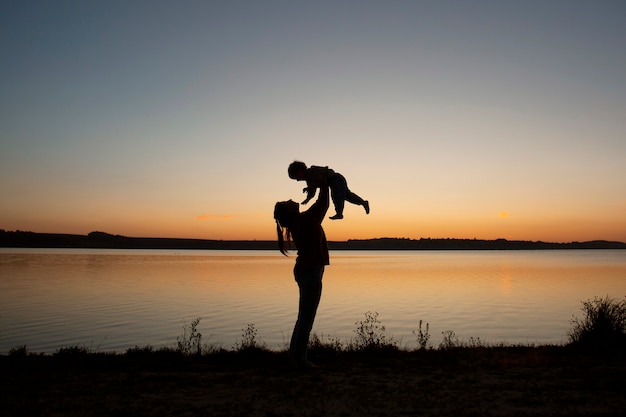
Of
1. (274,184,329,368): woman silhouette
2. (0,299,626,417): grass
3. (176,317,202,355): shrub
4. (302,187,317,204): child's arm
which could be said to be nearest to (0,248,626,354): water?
(176,317,202,355): shrub

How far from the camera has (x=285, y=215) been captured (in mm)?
7277

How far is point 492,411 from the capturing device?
5250 mm

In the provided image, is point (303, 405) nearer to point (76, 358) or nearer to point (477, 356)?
point (477, 356)

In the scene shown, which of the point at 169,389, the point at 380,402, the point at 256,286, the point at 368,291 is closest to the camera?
the point at 380,402

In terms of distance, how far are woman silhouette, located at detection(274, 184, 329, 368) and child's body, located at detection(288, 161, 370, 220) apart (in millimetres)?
131

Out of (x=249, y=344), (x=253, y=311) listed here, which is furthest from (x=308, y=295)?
(x=253, y=311)

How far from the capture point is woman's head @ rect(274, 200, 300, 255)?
7277 millimetres

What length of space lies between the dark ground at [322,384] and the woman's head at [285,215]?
1916 millimetres

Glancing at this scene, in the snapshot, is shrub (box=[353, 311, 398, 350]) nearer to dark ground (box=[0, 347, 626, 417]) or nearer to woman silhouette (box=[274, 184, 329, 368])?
dark ground (box=[0, 347, 626, 417])

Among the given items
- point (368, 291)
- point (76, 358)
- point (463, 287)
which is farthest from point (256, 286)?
point (76, 358)

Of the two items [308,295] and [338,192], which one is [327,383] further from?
[338,192]

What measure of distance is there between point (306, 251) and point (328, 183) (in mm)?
1013

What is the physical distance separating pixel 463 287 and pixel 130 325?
2860 centimetres

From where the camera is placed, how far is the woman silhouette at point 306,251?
7.08 meters
